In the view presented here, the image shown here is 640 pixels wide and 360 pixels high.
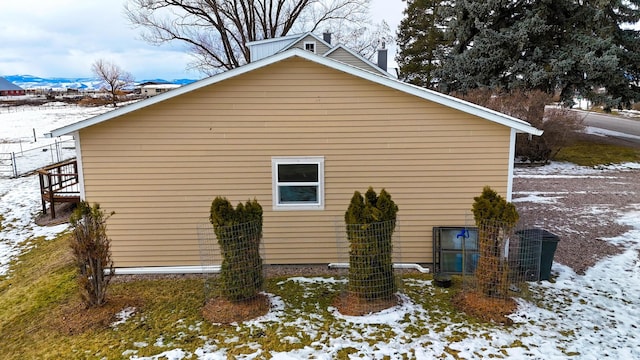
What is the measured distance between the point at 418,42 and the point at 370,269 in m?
29.2

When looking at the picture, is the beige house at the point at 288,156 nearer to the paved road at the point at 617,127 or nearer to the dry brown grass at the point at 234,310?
the dry brown grass at the point at 234,310

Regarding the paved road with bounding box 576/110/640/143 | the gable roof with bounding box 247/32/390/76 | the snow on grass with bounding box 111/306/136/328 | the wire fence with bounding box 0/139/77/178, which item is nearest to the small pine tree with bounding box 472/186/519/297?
the snow on grass with bounding box 111/306/136/328

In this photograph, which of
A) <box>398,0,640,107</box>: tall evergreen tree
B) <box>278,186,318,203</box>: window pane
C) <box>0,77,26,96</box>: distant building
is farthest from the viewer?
<box>0,77,26,96</box>: distant building

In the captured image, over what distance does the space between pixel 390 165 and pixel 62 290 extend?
244 inches

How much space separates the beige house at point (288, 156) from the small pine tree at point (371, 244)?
60.4 inches

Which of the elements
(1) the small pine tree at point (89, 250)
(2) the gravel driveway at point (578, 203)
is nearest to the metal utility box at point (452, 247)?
(2) the gravel driveway at point (578, 203)

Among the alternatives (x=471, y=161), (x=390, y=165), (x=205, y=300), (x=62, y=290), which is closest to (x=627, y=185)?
(x=471, y=161)

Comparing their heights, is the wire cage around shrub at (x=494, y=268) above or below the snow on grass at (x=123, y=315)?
above

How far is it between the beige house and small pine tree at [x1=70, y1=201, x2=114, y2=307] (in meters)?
1.39

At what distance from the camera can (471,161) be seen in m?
7.53

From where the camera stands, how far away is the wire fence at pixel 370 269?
19.8 ft

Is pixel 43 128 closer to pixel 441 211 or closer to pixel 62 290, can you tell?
pixel 62 290

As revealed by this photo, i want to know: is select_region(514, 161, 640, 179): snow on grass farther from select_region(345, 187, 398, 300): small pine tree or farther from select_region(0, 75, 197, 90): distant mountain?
select_region(0, 75, 197, 90): distant mountain

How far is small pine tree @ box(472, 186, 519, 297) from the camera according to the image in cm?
596
